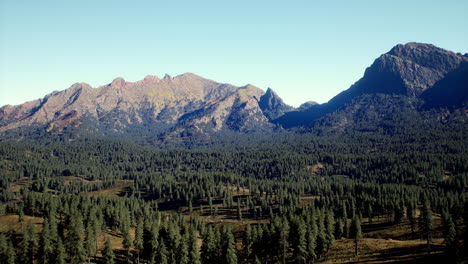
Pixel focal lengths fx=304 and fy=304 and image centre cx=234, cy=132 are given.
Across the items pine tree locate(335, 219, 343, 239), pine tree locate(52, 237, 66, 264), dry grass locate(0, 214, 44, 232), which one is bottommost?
pine tree locate(335, 219, 343, 239)

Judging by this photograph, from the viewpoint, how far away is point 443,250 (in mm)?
83000

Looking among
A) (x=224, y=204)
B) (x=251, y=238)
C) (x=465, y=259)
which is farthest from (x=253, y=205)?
(x=465, y=259)

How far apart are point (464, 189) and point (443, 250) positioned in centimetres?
14512

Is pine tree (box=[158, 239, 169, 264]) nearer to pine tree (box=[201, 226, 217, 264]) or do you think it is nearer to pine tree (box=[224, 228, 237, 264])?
pine tree (box=[201, 226, 217, 264])

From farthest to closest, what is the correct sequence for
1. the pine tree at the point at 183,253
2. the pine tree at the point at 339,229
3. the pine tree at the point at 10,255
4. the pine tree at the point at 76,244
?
the pine tree at the point at 339,229 < the pine tree at the point at 76,244 < the pine tree at the point at 183,253 < the pine tree at the point at 10,255

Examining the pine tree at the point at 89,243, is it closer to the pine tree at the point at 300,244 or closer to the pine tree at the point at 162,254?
the pine tree at the point at 162,254

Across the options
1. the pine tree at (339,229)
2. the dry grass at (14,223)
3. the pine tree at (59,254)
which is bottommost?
the pine tree at (339,229)

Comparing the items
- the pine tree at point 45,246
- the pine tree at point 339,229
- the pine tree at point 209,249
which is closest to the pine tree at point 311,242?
the pine tree at point 209,249

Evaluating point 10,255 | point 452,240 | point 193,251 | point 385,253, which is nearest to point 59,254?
point 10,255

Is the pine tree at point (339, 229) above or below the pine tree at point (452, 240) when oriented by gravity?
below

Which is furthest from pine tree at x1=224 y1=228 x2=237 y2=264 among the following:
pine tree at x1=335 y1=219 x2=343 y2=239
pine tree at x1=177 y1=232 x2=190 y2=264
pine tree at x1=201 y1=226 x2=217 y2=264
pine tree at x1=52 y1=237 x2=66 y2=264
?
pine tree at x1=335 y1=219 x2=343 y2=239

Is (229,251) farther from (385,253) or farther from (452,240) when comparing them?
(452,240)

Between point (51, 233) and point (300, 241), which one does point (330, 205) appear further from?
point (51, 233)

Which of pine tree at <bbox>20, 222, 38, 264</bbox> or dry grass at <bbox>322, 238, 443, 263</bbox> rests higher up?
pine tree at <bbox>20, 222, 38, 264</bbox>
